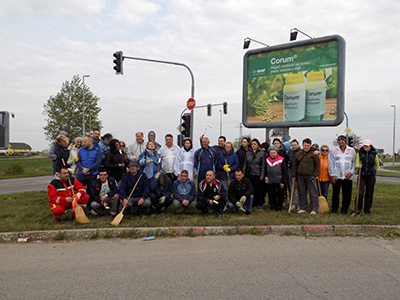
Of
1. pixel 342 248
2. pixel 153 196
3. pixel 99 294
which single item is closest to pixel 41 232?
pixel 153 196

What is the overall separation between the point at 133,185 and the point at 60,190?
5.10 feet

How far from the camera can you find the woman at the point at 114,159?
827 cm

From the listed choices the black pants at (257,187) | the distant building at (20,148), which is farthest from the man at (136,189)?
the distant building at (20,148)

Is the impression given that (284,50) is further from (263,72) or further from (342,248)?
(342,248)

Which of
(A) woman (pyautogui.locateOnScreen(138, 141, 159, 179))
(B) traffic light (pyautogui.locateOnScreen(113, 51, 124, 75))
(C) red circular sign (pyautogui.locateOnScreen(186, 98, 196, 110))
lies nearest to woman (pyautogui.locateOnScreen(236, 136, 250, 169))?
(A) woman (pyautogui.locateOnScreen(138, 141, 159, 179))

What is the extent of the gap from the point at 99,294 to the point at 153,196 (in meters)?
4.06

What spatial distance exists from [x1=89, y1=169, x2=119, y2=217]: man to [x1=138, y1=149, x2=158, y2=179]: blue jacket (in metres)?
0.77

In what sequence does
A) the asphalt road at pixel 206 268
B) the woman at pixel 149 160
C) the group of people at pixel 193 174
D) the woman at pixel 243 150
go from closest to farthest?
1. the asphalt road at pixel 206 268
2. the group of people at pixel 193 174
3. the woman at pixel 149 160
4. the woman at pixel 243 150

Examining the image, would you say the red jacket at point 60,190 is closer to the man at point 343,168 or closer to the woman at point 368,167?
the man at point 343,168

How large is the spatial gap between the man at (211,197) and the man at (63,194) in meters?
2.59

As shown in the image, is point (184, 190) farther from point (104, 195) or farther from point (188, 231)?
point (104, 195)

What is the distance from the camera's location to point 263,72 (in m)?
12.8

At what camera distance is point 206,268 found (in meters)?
4.58

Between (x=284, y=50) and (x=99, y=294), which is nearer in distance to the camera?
(x=99, y=294)
